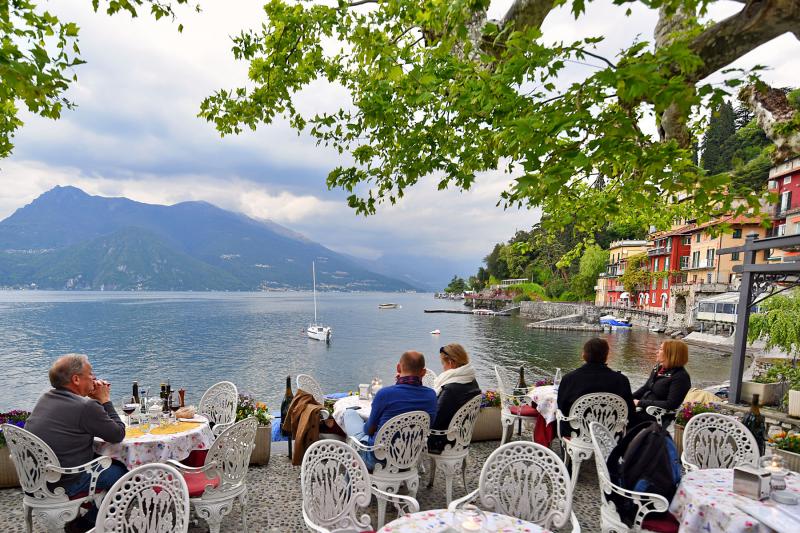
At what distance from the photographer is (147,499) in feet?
9.76

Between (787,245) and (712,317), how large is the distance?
41481 mm

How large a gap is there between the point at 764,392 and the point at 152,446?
13.5 metres

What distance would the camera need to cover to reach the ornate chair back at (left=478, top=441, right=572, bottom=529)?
11.0 feet

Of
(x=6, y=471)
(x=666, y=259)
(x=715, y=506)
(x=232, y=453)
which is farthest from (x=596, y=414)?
(x=666, y=259)

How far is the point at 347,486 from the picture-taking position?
3.33 m

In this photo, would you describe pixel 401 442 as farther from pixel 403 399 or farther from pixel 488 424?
pixel 488 424

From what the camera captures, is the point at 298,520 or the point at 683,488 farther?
the point at 298,520

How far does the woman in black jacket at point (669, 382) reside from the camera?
18.2 feet

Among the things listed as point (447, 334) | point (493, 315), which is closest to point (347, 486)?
point (447, 334)

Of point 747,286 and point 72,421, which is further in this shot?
point 747,286

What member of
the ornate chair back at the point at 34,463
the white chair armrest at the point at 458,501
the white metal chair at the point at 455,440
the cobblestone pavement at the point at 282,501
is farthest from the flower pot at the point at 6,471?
the white chair armrest at the point at 458,501

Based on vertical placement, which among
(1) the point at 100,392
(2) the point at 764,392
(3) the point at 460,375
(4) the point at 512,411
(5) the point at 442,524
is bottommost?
(2) the point at 764,392

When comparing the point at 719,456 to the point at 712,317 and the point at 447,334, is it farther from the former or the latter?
the point at 447,334

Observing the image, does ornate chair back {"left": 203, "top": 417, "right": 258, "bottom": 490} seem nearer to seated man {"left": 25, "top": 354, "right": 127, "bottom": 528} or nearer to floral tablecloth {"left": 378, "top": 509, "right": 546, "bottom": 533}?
seated man {"left": 25, "top": 354, "right": 127, "bottom": 528}
